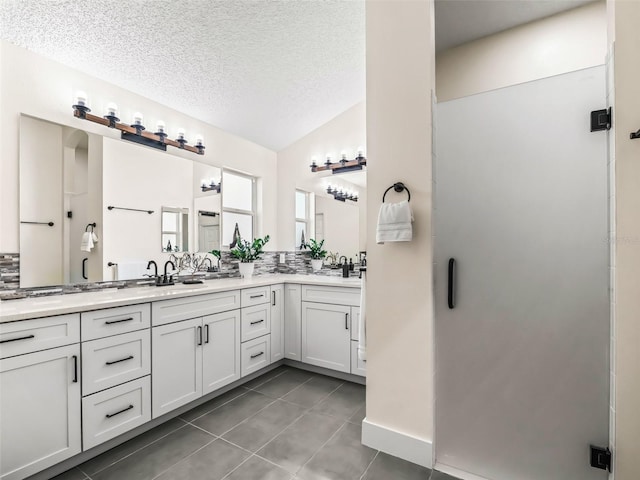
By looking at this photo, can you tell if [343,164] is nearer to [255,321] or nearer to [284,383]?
[255,321]

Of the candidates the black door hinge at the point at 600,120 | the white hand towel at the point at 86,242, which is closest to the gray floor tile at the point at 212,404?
the white hand towel at the point at 86,242

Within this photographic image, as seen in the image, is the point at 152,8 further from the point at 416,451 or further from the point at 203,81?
the point at 416,451

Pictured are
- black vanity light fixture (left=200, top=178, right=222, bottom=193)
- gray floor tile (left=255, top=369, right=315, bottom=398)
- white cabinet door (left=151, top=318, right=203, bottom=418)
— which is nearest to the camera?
white cabinet door (left=151, top=318, right=203, bottom=418)

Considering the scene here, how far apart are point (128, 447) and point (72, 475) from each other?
28 centimetres

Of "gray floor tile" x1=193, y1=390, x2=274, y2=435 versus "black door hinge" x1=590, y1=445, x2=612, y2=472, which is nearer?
"black door hinge" x1=590, y1=445, x2=612, y2=472

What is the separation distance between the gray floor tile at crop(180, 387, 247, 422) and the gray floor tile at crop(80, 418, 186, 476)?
0.27 feet

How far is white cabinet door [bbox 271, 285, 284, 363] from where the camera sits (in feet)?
10.1

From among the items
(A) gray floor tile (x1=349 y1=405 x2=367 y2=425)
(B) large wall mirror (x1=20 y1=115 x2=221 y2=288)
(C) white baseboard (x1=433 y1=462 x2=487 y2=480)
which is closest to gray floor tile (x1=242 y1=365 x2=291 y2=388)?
(A) gray floor tile (x1=349 y1=405 x2=367 y2=425)

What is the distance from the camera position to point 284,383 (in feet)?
9.26

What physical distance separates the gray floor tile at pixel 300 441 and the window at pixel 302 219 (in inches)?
82.4

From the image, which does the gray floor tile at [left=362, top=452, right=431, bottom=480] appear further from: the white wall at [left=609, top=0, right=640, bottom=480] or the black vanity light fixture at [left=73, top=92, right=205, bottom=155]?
the black vanity light fixture at [left=73, top=92, right=205, bottom=155]

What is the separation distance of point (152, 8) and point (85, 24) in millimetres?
433

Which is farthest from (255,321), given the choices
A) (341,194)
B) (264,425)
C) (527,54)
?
(527,54)

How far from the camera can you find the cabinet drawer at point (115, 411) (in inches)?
67.5
